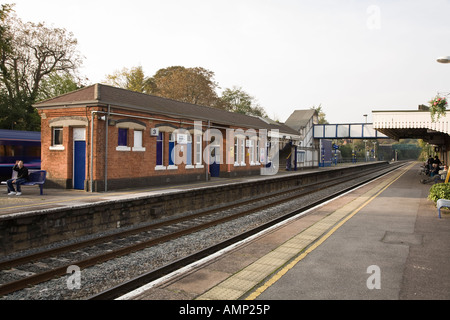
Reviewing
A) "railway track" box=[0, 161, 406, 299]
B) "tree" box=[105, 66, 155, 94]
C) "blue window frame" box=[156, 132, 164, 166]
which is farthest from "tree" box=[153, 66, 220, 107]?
"railway track" box=[0, 161, 406, 299]

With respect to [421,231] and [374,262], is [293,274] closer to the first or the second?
[374,262]

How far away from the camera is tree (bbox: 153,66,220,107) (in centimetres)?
4716

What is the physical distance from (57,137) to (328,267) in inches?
613

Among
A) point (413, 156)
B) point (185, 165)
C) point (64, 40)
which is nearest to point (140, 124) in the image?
point (185, 165)

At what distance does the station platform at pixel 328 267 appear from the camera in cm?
485

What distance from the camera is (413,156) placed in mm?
146125

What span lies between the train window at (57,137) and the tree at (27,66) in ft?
56.8

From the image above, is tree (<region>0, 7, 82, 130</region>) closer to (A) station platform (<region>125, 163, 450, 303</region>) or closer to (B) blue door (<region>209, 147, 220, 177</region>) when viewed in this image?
(B) blue door (<region>209, 147, 220, 177</region>)

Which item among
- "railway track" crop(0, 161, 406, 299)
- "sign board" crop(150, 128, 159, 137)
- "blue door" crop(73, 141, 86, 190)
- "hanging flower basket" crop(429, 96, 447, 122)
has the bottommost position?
"railway track" crop(0, 161, 406, 299)

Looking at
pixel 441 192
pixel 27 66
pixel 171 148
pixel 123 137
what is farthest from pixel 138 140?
pixel 27 66

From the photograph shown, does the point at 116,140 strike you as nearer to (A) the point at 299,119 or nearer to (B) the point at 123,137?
(B) the point at 123,137

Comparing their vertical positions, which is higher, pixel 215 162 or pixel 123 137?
pixel 123 137

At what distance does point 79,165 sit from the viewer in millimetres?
16641

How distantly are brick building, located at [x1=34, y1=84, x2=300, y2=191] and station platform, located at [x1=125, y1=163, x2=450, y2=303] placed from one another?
10.1 metres
